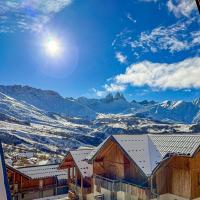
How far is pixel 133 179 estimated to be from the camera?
25234 mm

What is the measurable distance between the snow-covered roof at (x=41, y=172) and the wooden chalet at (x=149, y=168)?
933 cm

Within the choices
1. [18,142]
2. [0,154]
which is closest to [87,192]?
[0,154]

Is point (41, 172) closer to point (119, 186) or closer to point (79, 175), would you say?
point (79, 175)

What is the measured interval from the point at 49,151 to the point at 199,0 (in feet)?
245

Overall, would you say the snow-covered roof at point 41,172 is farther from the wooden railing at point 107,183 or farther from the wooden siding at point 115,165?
the wooden railing at point 107,183

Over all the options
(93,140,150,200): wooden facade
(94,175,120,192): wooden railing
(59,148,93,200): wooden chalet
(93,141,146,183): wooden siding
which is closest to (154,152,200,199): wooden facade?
(93,140,150,200): wooden facade

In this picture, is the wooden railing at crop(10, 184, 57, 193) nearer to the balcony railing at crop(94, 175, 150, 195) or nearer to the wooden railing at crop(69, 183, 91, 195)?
the wooden railing at crop(69, 183, 91, 195)

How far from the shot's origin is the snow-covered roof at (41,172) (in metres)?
35.5

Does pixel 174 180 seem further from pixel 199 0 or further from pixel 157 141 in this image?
pixel 199 0

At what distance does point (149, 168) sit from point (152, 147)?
145 inches

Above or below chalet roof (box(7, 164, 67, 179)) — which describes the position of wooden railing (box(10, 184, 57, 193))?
below

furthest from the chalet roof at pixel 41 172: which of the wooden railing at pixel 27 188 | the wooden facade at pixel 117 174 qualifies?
the wooden facade at pixel 117 174

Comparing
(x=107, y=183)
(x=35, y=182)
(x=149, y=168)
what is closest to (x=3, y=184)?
(x=149, y=168)

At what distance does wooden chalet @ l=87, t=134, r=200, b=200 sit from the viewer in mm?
22156
